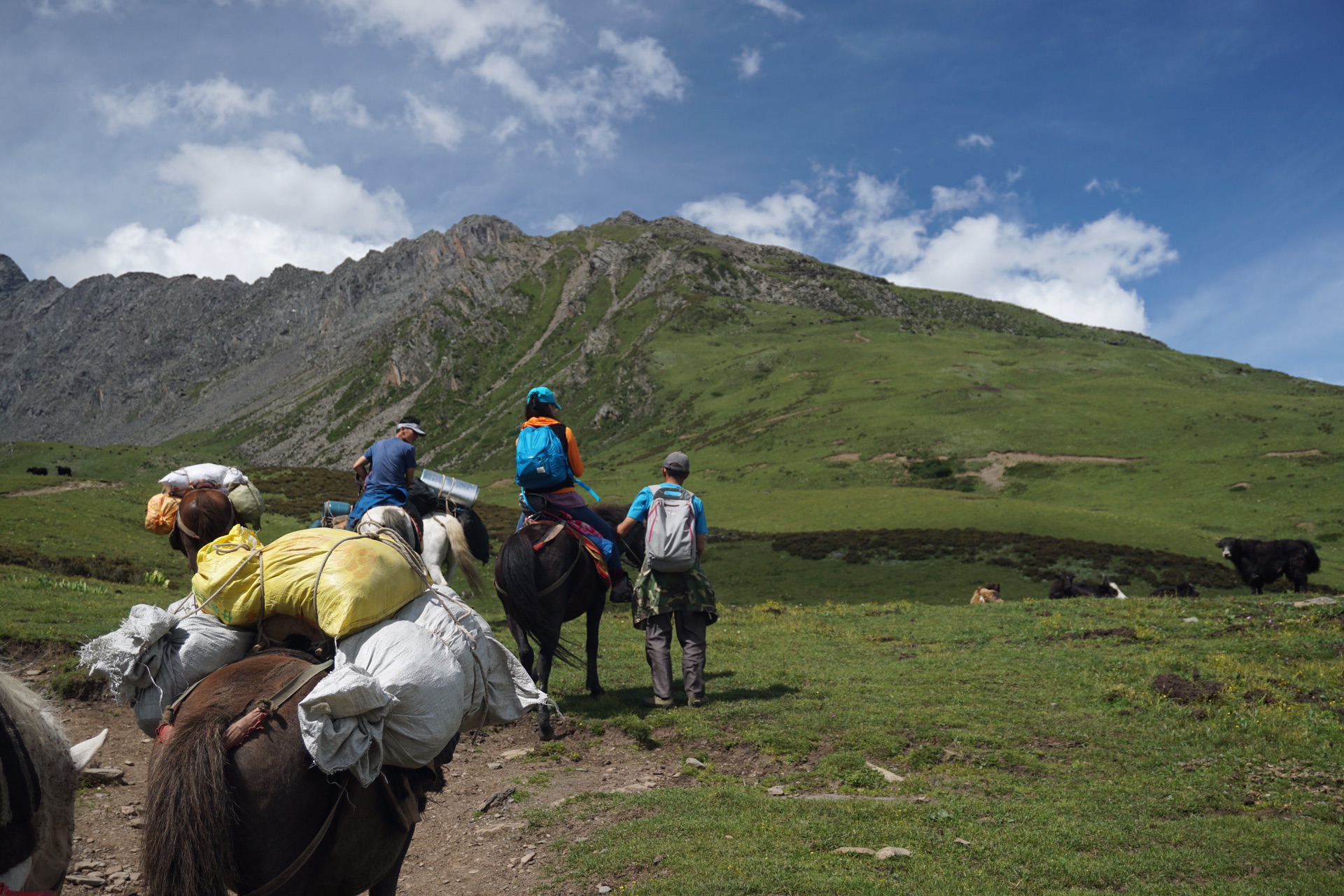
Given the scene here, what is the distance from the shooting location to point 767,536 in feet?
144

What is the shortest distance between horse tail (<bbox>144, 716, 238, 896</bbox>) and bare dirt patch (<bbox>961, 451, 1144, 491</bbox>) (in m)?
64.2

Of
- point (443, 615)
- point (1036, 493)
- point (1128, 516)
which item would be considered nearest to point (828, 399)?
point (1036, 493)

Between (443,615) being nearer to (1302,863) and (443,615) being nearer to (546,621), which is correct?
(546,621)

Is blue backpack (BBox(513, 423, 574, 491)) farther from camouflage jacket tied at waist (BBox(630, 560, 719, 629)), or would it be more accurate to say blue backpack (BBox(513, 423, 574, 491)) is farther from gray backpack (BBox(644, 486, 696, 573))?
camouflage jacket tied at waist (BBox(630, 560, 719, 629))

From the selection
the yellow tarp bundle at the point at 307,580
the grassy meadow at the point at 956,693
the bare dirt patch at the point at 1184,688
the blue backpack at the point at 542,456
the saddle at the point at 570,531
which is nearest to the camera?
the yellow tarp bundle at the point at 307,580

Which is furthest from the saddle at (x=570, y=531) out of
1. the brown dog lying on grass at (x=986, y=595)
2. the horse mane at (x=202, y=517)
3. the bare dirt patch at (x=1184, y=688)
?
the brown dog lying on grass at (x=986, y=595)

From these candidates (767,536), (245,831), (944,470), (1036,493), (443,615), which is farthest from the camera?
(944,470)

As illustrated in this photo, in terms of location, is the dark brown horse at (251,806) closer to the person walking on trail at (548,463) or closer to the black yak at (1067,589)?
the person walking on trail at (548,463)

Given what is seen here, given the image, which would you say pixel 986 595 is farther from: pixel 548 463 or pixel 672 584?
pixel 548 463

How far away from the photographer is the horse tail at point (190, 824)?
325 cm

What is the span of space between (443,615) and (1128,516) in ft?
161

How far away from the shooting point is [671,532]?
33.5 feet

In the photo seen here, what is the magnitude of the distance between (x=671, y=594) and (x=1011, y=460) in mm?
62233

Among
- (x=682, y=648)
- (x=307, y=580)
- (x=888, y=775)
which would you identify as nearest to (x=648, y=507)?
(x=682, y=648)
